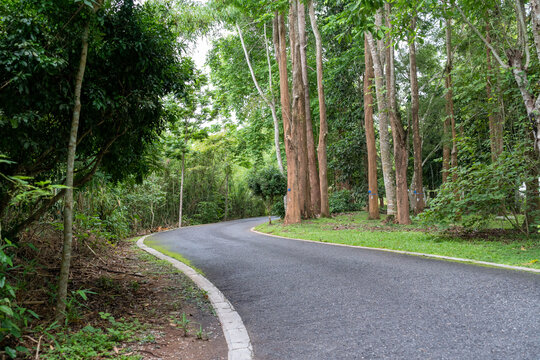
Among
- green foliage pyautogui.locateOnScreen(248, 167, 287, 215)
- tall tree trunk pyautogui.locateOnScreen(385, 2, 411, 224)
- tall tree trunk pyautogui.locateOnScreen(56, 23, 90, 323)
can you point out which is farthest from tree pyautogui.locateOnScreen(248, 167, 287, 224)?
tall tree trunk pyautogui.locateOnScreen(56, 23, 90, 323)

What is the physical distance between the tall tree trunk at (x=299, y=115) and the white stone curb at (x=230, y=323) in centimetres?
1097

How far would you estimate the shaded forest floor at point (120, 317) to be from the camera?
9.53ft

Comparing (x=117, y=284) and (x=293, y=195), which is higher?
(x=293, y=195)

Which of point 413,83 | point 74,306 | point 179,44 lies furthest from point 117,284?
point 413,83

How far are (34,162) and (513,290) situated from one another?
242 inches

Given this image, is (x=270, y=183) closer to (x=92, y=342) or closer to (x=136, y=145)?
(x=136, y=145)

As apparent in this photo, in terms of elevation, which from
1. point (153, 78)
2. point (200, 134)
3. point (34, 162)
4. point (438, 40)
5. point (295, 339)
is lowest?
point (295, 339)

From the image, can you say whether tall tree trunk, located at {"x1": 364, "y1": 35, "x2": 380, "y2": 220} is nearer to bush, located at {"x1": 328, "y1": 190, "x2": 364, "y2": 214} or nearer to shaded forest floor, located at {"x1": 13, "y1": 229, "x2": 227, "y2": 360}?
bush, located at {"x1": 328, "y1": 190, "x2": 364, "y2": 214}

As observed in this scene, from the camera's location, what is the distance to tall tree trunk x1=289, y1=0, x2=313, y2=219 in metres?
15.6

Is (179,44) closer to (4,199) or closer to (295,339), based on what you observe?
(4,199)

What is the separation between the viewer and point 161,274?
6.10 m

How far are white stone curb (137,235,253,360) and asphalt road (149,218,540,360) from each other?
0.09 m

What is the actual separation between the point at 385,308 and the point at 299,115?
1271 cm

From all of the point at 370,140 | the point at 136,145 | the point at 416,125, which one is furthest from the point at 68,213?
the point at 370,140
